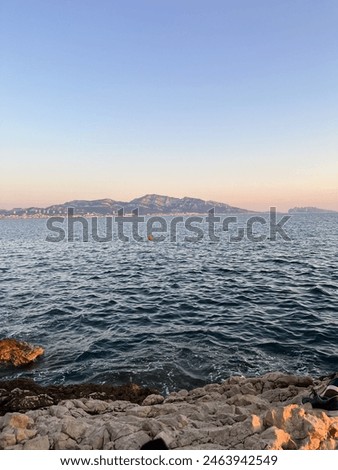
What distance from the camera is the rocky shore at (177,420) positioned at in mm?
7016

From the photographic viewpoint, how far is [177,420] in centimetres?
812

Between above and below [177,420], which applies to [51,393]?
below

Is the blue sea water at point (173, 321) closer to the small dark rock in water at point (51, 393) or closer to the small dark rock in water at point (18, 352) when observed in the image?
the small dark rock in water at point (18, 352)

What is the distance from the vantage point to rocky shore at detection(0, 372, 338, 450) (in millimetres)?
7016

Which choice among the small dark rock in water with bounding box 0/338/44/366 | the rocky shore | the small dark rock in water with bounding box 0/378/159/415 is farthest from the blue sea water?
the rocky shore

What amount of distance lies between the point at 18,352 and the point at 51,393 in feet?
15.3

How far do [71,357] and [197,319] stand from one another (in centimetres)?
851

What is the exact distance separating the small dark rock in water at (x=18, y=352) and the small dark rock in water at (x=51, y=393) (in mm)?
1666

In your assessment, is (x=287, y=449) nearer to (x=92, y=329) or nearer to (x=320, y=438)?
(x=320, y=438)

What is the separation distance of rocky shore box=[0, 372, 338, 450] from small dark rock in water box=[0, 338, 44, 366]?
10.6 ft

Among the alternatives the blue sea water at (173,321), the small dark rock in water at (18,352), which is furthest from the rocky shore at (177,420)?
the small dark rock in water at (18,352)

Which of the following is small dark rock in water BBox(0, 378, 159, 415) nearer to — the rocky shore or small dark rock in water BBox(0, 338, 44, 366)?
the rocky shore

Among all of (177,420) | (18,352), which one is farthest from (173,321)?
(177,420)

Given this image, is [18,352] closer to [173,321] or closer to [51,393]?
[51,393]
